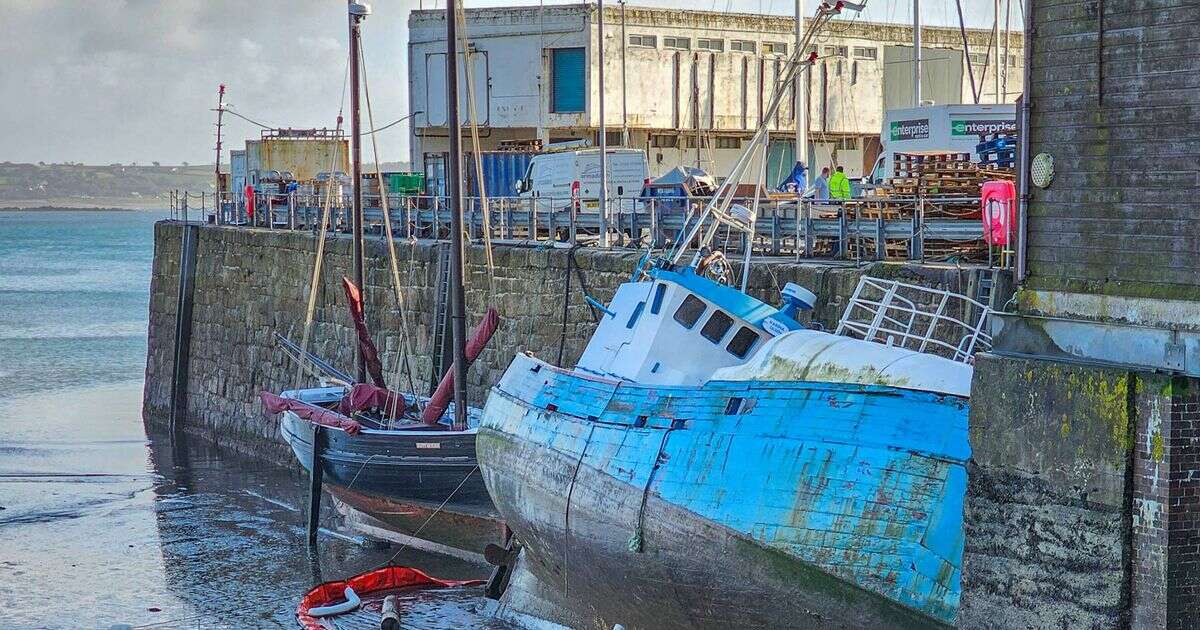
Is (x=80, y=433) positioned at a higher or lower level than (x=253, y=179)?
lower

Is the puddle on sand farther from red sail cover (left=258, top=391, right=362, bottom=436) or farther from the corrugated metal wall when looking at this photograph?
the corrugated metal wall

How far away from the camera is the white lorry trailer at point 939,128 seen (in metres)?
30.2

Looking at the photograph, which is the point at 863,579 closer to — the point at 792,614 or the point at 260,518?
the point at 792,614

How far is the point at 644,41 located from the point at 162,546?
87.8 ft

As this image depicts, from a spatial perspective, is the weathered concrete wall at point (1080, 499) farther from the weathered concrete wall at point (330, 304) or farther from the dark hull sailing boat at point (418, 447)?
the dark hull sailing boat at point (418, 447)

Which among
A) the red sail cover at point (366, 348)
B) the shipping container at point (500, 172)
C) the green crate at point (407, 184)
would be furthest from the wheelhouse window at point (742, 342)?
the green crate at point (407, 184)

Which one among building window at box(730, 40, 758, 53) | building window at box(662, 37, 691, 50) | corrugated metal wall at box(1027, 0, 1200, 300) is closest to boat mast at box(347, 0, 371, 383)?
corrugated metal wall at box(1027, 0, 1200, 300)

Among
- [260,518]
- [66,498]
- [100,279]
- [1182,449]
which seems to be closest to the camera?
[1182,449]

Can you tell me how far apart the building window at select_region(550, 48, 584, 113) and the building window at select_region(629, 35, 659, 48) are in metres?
1.89

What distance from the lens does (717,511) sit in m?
14.5

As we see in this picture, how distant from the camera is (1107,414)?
11164 mm

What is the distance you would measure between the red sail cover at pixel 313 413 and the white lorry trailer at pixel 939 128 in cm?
1148

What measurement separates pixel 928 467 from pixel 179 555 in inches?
536

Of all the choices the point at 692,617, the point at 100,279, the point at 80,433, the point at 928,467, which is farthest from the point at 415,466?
the point at 100,279
